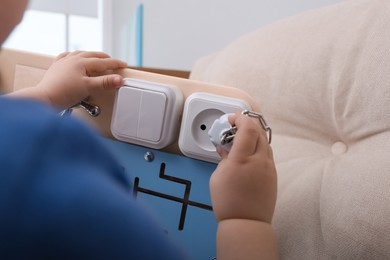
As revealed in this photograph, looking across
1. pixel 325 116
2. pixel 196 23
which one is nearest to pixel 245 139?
pixel 325 116

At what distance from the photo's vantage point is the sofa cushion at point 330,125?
41 centimetres

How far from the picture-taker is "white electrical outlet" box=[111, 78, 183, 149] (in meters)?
0.43

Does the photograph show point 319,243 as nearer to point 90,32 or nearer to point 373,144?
point 373,144

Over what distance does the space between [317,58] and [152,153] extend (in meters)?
0.22

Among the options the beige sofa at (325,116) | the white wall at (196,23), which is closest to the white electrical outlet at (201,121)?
the beige sofa at (325,116)

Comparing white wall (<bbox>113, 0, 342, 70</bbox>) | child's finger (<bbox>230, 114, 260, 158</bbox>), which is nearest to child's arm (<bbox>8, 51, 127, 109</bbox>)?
child's finger (<bbox>230, 114, 260, 158</bbox>)

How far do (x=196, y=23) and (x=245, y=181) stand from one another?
2.84ft

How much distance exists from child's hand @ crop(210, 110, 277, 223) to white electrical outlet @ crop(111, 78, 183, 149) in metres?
0.08

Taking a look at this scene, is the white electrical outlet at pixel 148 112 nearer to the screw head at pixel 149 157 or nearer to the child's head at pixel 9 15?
the screw head at pixel 149 157

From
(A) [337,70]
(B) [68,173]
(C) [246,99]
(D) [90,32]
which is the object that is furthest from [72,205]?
(D) [90,32]

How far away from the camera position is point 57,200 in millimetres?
178

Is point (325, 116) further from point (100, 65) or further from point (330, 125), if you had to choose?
point (100, 65)

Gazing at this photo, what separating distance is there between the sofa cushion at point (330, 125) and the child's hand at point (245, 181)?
93 millimetres

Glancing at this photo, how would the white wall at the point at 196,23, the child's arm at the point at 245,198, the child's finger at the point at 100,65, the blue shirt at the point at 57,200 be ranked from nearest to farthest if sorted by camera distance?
the blue shirt at the point at 57,200 < the child's arm at the point at 245,198 < the child's finger at the point at 100,65 < the white wall at the point at 196,23
